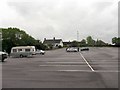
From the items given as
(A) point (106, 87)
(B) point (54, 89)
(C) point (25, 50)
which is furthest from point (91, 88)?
(C) point (25, 50)

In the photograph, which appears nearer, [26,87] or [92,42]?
[26,87]

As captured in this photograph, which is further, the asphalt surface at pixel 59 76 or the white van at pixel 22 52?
the white van at pixel 22 52

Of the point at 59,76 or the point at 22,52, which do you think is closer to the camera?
the point at 59,76

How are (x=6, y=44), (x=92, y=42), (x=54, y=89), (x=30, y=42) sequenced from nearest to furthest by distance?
(x=54, y=89) → (x=6, y=44) → (x=30, y=42) → (x=92, y=42)

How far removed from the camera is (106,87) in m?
10.1

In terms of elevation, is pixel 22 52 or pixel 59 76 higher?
pixel 22 52

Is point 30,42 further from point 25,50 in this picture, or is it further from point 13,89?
point 13,89

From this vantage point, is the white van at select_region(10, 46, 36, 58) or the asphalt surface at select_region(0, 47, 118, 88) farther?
the white van at select_region(10, 46, 36, 58)

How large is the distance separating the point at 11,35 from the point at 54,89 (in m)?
63.8

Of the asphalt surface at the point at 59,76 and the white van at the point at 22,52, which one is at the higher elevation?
the white van at the point at 22,52

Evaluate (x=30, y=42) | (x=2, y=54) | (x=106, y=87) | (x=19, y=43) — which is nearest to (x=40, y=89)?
(x=106, y=87)

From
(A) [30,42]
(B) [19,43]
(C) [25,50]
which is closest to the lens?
(C) [25,50]

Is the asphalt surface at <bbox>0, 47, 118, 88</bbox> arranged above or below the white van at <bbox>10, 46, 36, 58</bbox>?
below

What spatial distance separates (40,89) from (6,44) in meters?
51.5
